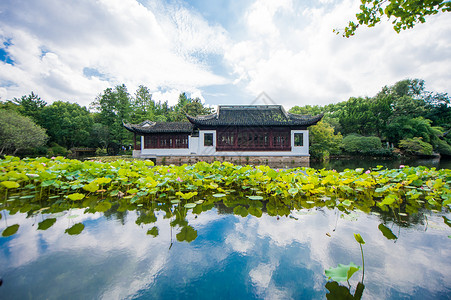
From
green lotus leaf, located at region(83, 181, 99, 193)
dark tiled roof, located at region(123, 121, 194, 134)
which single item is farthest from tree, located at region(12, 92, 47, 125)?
green lotus leaf, located at region(83, 181, 99, 193)

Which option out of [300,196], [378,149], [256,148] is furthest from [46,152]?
[378,149]

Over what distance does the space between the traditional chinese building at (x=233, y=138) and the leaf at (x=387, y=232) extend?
10.4 meters

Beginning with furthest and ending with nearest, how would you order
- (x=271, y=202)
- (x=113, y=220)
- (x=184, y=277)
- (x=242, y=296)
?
(x=271, y=202), (x=113, y=220), (x=184, y=277), (x=242, y=296)

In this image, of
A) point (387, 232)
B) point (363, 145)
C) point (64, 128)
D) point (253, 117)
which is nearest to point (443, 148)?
point (363, 145)

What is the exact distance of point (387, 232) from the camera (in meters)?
1.53

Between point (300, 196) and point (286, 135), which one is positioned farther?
point (286, 135)

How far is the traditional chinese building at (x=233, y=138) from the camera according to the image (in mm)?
12109

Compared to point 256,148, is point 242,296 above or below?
below

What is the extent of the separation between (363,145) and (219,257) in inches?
745

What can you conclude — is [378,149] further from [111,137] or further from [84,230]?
[111,137]

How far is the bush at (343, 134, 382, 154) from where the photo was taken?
50.6 feet

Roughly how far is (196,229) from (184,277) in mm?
578

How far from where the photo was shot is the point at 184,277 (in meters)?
1.01

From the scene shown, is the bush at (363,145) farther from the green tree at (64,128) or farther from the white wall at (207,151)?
the green tree at (64,128)
